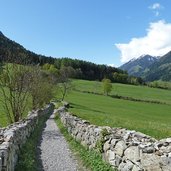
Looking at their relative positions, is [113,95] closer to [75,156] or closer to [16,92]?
[16,92]

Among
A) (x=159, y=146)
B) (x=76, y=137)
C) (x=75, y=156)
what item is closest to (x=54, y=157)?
(x=75, y=156)

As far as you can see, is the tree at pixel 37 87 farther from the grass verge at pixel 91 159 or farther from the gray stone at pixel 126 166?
the gray stone at pixel 126 166

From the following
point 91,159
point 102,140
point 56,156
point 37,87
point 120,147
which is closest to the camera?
point 120,147

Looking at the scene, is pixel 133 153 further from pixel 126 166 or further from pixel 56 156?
pixel 56 156

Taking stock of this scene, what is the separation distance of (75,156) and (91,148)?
1014 mm

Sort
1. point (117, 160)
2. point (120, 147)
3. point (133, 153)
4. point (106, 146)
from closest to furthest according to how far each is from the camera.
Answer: point (133, 153) < point (120, 147) < point (117, 160) < point (106, 146)

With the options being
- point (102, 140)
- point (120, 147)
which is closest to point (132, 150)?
point (120, 147)

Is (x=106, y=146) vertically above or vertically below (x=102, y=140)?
below

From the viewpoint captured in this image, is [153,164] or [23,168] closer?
[153,164]

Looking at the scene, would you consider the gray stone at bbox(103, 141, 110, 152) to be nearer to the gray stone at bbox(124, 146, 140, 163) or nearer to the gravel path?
the gravel path

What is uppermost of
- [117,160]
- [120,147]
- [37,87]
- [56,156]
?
[37,87]

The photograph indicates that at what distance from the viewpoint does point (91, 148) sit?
59.4ft

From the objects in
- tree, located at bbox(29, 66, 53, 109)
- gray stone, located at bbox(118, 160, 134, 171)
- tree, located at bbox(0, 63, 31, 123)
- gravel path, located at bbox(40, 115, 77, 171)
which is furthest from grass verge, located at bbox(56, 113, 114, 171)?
tree, located at bbox(29, 66, 53, 109)

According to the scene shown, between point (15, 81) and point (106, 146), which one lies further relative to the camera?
point (15, 81)
